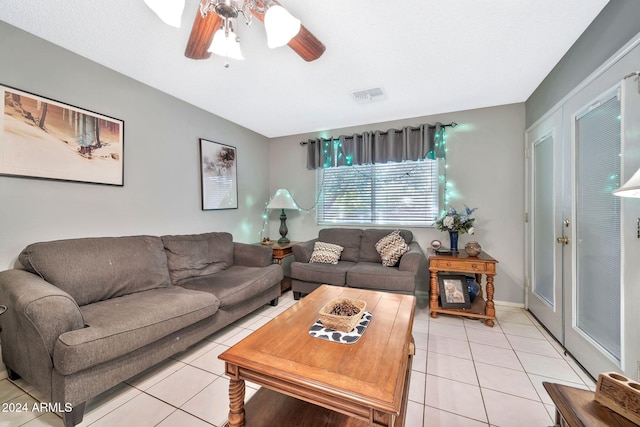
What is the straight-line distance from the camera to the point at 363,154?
11.9 feet

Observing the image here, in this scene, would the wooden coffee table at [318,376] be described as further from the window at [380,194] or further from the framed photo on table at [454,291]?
the window at [380,194]

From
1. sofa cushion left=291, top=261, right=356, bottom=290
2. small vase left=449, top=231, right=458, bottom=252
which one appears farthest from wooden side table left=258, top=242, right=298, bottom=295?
small vase left=449, top=231, right=458, bottom=252

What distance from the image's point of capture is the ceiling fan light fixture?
46.8 inches

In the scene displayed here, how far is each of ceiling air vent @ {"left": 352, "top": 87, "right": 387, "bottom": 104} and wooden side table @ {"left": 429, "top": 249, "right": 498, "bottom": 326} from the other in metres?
1.81

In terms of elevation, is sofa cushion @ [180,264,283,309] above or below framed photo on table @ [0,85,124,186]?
below

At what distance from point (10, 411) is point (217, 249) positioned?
175cm

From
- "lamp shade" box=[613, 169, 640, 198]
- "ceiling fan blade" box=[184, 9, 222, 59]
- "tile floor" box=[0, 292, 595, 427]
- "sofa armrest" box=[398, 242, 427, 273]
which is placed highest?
"ceiling fan blade" box=[184, 9, 222, 59]

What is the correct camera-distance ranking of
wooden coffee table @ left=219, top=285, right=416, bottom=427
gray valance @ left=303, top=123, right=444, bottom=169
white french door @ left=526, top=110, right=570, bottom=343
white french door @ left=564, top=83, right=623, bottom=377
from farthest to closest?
gray valance @ left=303, top=123, right=444, bottom=169
white french door @ left=526, top=110, right=570, bottom=343
white french door @ left=564, top=83, right=623, bottom=377
wooden coffee table @ left=219, top=285, right=416, bottom=427

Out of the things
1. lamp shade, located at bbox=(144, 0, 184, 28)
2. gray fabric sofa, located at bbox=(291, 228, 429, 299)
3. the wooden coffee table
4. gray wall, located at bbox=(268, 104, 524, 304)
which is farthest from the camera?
gray wall, located at bbox=(268, 104, 524, 304)

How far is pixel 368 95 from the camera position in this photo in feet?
9.01

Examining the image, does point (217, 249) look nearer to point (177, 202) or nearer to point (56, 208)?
point (177, 202)

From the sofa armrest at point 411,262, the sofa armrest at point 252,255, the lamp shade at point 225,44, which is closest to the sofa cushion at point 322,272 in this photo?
the sofa armrest at point 252,255

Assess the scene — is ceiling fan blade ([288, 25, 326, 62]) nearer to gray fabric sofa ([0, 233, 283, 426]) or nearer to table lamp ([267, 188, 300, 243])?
gray fabric sofa ([0, 233, 283, 426])

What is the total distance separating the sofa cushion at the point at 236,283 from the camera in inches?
88.0
